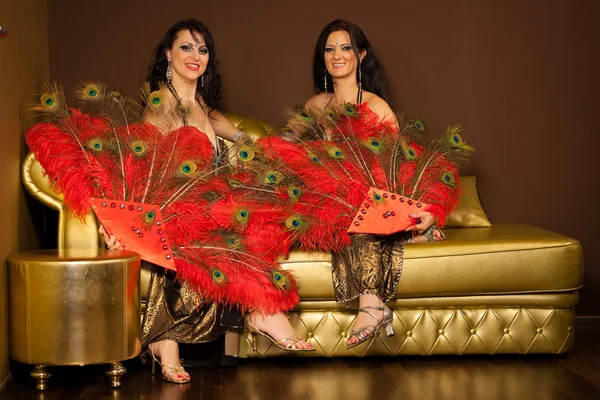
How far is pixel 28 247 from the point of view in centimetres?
404

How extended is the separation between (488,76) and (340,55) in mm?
1099

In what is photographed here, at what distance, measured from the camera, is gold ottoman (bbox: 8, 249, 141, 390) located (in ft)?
10.8

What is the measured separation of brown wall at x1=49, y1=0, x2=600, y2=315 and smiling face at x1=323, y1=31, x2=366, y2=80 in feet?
1.79

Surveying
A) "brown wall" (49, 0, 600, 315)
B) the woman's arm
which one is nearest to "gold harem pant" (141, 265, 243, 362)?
the woman's arm

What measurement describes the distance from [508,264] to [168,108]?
68.4 inches

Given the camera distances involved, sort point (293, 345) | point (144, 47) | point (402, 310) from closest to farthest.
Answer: point (293, 345) < point (402, 310) < point (144, 47)

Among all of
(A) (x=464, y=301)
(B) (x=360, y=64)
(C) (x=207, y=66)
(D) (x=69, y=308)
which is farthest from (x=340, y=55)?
(D) (x=69, y=308)

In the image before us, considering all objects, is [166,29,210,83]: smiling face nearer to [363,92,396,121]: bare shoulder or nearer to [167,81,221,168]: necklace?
[167,81,221,168]: necklace

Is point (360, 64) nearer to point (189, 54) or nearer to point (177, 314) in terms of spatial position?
point (189, 54)

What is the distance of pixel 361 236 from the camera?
3.82 m

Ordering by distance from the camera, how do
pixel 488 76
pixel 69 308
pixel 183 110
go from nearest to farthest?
1. pixel 69 308
2. pixel 183 110
3. pixel 488 76

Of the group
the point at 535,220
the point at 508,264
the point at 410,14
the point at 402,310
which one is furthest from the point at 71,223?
the point at 535,220

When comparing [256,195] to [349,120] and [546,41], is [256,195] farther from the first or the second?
[546,41]

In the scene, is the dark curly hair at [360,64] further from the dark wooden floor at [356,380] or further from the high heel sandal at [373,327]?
the dark wooden floor at [356,380]
